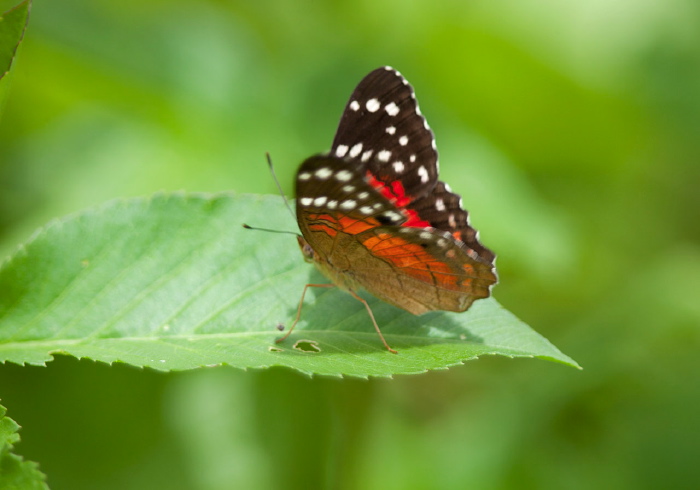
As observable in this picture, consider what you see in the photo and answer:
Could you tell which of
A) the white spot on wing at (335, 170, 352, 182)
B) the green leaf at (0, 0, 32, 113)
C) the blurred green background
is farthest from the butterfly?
the green leaf at (0, 0, 32, 113)

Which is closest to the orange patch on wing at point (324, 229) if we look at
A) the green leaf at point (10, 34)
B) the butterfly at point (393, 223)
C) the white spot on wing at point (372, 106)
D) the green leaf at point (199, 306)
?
the butterfly at point (393, 223)

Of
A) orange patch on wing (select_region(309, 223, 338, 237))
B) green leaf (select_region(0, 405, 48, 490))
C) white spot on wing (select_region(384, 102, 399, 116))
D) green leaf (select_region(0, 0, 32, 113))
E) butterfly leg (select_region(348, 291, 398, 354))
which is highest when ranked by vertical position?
green leaf (select_region(0, 0, 32, 113))

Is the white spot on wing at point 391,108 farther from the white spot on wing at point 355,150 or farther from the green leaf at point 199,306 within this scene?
the green leaf at point 199,306

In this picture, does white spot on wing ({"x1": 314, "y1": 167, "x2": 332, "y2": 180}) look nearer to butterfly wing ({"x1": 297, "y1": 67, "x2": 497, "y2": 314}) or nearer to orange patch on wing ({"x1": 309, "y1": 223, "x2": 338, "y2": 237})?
butterfly wing ({"x1": 297, "y1": 67, "x2": 497, "y2": 314})

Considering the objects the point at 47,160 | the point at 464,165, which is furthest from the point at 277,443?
the point at 47,160

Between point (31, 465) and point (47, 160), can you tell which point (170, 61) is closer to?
point (47, 160)
